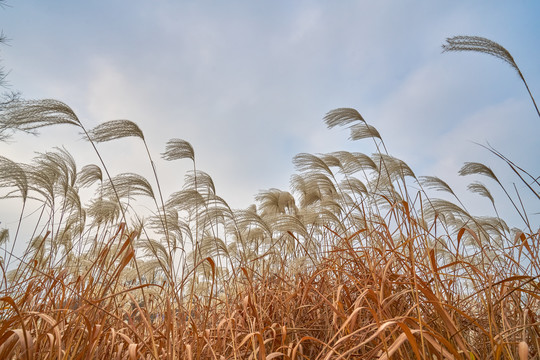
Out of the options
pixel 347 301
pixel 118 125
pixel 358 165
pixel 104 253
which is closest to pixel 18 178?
pixel 118 125

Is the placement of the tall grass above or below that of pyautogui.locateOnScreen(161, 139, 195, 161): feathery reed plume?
below

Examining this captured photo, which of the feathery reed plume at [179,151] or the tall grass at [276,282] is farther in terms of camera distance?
the feathery reed plume at [179,151]

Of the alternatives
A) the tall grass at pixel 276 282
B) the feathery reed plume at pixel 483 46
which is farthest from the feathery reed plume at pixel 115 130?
the feathery reed plume at pixel 483 46

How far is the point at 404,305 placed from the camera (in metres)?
2.33

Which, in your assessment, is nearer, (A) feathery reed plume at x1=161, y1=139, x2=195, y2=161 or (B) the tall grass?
(B) the tall grass

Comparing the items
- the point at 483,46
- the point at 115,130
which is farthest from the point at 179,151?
the point at 483,46

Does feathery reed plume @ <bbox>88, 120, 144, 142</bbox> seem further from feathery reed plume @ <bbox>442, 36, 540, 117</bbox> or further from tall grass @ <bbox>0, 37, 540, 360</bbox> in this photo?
feathery reed plume @ <bbox>442, 36, 540, 117</bbox>

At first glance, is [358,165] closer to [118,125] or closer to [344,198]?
[344,198]

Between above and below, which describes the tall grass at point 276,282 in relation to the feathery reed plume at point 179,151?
below

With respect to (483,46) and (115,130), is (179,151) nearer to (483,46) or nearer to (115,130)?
(115,130)

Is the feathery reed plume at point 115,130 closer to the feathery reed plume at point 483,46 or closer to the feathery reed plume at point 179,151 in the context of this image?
the feathery reed plume at point 179,151

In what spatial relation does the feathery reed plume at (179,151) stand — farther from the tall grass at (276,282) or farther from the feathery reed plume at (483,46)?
the feathery reed plume at (483,46)

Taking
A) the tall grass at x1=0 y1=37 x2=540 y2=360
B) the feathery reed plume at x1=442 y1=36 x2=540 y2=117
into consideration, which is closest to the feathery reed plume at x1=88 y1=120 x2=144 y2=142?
the tall grass at x1=0 y1=37 x2=540 y2=360

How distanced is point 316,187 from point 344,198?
515 millimetres
